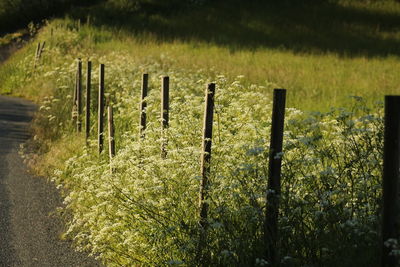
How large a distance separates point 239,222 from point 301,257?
0.65 m

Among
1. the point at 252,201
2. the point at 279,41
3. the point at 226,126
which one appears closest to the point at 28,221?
the point at 226,126

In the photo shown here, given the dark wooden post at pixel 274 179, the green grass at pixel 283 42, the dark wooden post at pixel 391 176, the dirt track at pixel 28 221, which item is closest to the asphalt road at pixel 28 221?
the dirt track at pixel 28 221

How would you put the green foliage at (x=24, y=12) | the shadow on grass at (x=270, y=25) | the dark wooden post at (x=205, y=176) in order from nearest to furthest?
1. the dark wooden post at (x=205, y=176)
2. the shadow on grass at (x=270, y=25)
3. the green foliage at (x=24, y=12)

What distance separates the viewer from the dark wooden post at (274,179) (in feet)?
17.8

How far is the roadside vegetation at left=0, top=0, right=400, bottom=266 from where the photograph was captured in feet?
18.4

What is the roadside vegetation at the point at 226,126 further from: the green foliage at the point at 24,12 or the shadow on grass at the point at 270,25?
the green foliage at the point at 24,12

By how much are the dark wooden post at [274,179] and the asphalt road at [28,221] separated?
2.54m

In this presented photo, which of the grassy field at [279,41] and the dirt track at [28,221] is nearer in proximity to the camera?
the dirt track at [28,221]

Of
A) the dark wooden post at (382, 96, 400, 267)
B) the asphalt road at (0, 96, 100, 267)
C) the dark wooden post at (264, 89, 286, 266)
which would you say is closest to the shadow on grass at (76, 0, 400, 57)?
the asphalt road at (0, 96, 100, 267)

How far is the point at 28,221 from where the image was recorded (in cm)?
911

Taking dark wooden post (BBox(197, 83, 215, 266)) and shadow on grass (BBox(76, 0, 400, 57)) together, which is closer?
dark wooden post (BBox(197, 83, 215, 266))

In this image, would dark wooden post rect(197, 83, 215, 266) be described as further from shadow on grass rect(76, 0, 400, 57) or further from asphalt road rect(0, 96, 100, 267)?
shadow on grass rect(76, 0, 400, 57)

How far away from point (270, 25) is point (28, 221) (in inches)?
1054

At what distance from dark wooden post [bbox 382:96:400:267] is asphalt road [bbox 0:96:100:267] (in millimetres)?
3658
